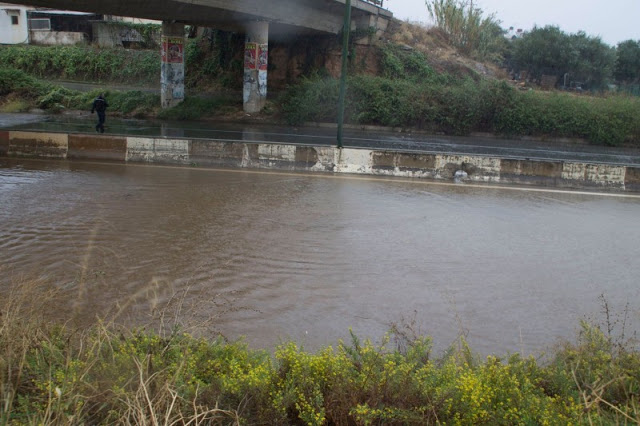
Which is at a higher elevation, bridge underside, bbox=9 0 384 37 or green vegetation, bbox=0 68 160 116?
bridge underside, bbox=9 0 384 37

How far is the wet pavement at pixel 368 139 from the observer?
61.6 feet

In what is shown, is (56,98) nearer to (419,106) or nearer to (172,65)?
(172,65)

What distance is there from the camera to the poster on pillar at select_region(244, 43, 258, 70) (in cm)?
2762

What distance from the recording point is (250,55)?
2786cm

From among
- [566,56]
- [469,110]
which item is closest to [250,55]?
[469,110]

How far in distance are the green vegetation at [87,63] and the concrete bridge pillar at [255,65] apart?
→ 983 cm

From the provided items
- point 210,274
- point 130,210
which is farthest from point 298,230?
point 130,210

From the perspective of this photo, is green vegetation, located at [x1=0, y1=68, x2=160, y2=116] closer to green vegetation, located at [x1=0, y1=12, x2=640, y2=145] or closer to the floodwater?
green vegetation, located at [x1=0, y1=12, x2=640, y2=145]

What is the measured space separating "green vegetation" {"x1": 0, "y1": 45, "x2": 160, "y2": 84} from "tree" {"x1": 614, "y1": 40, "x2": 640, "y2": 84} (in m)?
34.8

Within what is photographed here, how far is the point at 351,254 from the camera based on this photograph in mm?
9172

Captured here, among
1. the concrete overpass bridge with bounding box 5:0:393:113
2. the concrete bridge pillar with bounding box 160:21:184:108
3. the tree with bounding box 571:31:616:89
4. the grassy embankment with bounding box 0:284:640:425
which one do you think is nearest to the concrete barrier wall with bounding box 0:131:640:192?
the concrete overpass bridge with bounding box 5:0:393:113

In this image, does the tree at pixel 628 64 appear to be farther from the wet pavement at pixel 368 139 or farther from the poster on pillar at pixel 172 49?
the poster on pillar at pixel 172 49

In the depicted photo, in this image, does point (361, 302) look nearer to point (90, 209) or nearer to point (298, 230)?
point (298, 230)

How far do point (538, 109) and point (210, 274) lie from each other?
74.7 feet
